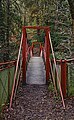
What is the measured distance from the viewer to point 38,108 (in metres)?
7.13

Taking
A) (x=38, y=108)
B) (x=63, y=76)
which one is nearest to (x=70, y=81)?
(x=63, y=76)

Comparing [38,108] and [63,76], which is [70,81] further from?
[38,108]

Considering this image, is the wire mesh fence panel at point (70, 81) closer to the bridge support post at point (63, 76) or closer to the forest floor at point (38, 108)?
the bridge support post at point (63, 76)

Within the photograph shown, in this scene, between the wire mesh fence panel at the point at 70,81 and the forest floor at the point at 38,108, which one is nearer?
the forest floor at the point at 38,108

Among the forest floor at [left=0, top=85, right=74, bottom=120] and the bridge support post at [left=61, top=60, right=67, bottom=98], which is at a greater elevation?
the bridge support post at [left=61, top=60, right=67, bottom=98]

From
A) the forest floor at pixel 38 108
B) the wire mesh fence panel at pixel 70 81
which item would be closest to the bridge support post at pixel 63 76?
the wire mesh fence panel at pixel 70 81

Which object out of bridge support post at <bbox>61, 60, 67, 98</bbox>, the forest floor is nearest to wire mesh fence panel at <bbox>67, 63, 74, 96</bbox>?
bridge support post at <bbox>61, 60, 67, 98</bbox>

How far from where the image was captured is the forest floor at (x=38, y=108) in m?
6.25

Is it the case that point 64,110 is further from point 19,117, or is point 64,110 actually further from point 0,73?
point 0,73

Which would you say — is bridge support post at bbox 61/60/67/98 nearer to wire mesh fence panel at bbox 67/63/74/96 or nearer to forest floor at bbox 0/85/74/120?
wire mesh fence panel at bbox 67/63/74/96

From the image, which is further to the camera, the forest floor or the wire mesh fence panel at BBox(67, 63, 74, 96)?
the wire mesh fence panel at BBox(67, 63, 74, 96)

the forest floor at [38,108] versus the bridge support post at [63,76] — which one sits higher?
the bridge support post at [63,76]

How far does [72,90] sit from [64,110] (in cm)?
144

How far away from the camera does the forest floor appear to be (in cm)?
625
